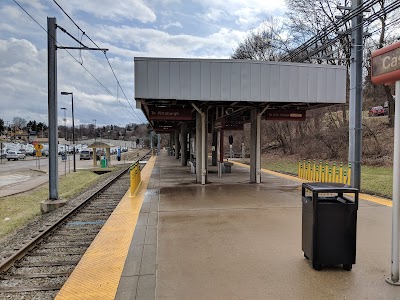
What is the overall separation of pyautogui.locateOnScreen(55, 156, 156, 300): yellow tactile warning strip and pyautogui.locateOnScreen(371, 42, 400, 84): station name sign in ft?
13.7

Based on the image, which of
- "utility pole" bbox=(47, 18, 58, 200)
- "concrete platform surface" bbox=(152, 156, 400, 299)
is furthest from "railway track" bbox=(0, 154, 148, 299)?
"utility pole" bbox=(47, 18, 58, 200)

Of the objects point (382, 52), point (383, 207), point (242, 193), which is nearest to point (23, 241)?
point (242, 193)

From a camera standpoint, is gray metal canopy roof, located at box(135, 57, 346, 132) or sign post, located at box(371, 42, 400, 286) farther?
gray metal canopy roof, located at box(135, 57, 346, 132)

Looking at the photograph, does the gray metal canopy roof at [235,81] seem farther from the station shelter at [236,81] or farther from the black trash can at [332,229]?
the black trash can at [332,229]

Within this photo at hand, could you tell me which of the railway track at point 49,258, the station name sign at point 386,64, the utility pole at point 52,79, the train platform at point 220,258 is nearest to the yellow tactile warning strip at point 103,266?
the train platform at point 220,258

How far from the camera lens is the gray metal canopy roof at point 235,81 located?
10.9m

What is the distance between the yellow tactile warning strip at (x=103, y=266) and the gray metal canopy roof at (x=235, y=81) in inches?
192

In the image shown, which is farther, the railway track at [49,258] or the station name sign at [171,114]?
the station name sign at [171,114]

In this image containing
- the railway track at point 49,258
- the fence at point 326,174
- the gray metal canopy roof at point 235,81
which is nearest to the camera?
the railway track at point 49,258

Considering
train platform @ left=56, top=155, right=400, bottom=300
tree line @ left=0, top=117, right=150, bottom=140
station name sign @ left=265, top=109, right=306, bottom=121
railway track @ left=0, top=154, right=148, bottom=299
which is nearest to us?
train platform @ left=56, top=155, right=400, bottom=300

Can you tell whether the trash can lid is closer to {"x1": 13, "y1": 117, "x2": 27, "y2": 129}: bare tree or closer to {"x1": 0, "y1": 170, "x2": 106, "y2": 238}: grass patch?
{"x1": 0, "y1": 170, "x2": 106, "y2": 238}: grass patch

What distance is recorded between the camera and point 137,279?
14.1 feet

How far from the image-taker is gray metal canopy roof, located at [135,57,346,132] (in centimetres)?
1088

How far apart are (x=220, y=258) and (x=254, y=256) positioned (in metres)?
0.54
